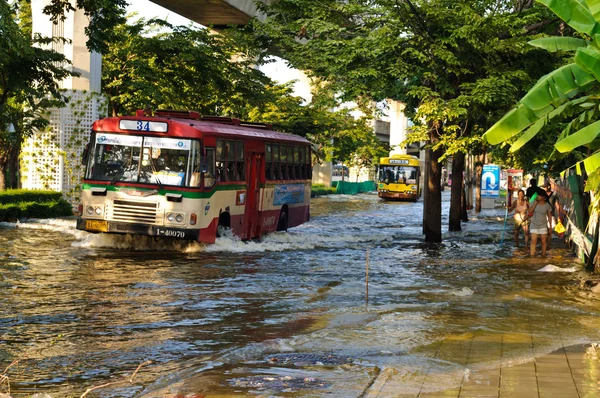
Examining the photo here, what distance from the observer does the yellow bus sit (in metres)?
69.5

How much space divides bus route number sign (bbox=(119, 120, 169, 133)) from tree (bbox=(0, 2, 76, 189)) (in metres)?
2.68

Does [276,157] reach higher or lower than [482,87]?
lower

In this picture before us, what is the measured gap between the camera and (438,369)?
9.43 meters

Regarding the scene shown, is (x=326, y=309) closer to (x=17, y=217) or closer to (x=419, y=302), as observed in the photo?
(x=419, y=302)

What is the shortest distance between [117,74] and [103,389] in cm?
3024

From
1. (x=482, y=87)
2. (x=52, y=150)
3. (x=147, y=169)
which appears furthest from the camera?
(x=52, y=150)

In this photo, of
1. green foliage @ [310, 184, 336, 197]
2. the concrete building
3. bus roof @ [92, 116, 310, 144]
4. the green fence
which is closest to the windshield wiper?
bus roof @ [92, 116, 310, 144]

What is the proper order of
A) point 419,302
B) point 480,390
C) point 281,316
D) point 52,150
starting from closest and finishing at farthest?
point 480,390
point 281,316
point 419,302
point 52,150

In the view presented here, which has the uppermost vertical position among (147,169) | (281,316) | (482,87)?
(482,87)

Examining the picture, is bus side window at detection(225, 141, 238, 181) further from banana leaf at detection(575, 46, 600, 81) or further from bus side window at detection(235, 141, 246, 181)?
banana leaf at detection(575, 46, 600, 81)

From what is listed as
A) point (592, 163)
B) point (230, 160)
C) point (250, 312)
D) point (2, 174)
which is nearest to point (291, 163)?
point (230, 160)

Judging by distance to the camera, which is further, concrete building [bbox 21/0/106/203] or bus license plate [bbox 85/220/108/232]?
concrete building [bbox 21/0/106/203]

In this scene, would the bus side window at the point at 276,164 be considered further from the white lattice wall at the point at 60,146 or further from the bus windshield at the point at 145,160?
the white lattice wall at the point at 60,146

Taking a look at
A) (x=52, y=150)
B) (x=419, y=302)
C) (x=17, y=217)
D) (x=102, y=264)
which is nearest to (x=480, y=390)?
(x=419, y=302)
